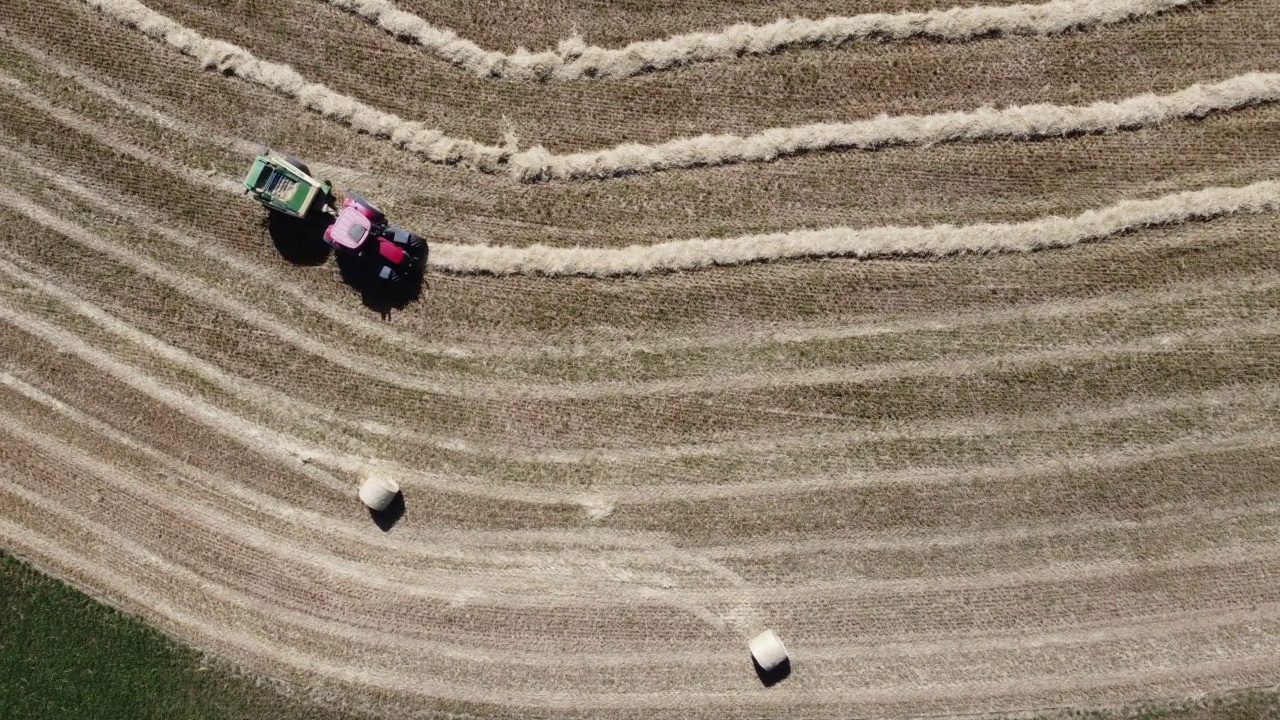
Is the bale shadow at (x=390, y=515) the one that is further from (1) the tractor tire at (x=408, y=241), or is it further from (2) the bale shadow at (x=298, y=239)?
(2) the bale shadow at (x=298, y=239)


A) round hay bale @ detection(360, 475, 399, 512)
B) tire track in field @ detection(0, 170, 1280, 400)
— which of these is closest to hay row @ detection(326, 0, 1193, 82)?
tire track in field @ detection(0, 170, 1280, 400)

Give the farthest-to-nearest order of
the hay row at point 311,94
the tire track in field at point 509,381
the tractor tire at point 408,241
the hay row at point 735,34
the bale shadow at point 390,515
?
the bale shadow at point 390,515, the hay row at point 311,94, the tire track in field at point 509,381, the hay row at point 735,34, the tractor tire at point 408,241

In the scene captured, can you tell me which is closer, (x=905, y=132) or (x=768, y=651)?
(x=768, y=651)

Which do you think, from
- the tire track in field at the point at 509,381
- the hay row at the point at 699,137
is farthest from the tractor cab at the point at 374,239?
the tire track in field at the point at 509,381

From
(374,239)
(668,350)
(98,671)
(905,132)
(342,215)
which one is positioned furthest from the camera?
(98,671)

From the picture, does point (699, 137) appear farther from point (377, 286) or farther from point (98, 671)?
point (98, 671)

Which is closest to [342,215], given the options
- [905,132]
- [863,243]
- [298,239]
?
[298,239]

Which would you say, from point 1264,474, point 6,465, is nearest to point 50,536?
point 6,465

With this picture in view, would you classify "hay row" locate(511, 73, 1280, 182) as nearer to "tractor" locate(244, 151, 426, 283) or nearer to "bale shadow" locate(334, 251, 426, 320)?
"tractor" locate(244, 151, 426, 283)
